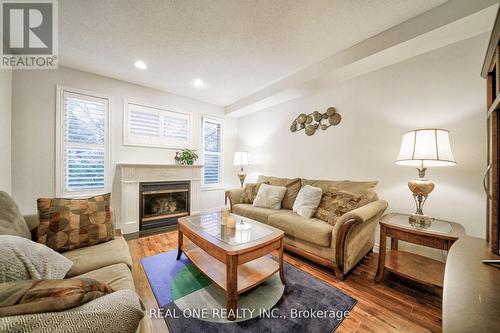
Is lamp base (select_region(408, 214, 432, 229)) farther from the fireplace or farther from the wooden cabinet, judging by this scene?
the fireplace

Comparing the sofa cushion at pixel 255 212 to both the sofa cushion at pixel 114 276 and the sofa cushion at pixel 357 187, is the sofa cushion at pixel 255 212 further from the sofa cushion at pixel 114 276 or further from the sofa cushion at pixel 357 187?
the sofa cushion at pixel 114 276

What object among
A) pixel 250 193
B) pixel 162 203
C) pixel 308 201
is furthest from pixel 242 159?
pixel 308 201

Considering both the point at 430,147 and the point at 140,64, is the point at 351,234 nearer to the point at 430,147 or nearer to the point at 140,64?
the point at 430,147

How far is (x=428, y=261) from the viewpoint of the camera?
5.91 ft

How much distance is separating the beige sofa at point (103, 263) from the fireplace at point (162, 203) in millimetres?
1726

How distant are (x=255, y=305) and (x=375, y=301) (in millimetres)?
998

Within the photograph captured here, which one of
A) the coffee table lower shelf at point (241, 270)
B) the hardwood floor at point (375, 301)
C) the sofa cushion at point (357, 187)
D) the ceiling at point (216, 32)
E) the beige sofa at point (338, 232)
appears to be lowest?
the hardwood floor at point (375, 301)

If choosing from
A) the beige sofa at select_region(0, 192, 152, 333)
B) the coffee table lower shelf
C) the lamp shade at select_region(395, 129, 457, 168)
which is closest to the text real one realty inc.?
the coffee table lower shelf

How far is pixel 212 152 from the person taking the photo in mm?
4434

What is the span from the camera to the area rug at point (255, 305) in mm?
1287

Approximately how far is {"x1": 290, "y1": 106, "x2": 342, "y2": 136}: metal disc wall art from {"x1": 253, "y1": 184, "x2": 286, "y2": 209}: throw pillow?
1101 millimetres

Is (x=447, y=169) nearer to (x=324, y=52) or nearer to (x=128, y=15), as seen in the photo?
(x=324, y=52)

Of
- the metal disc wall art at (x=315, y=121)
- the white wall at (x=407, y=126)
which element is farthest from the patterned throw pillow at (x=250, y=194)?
the metal disc wall art at (x=315, y=121)

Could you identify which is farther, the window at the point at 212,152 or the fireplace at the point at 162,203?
the window at the point at 212,152
